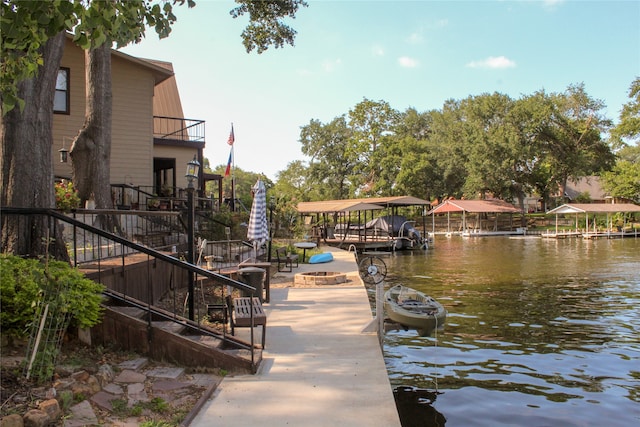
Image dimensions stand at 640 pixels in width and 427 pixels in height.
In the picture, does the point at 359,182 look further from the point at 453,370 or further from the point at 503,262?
the point at 453,370

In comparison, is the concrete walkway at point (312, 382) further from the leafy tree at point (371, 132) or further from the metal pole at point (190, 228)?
the leafy tree at point (371, 132)

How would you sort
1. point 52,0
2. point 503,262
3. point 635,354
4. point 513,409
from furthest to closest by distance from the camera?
1. point 503,262
2. point 635,354
3. point 513,409
4. point 52,0

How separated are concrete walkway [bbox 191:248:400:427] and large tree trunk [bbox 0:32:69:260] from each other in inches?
120

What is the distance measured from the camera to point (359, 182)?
58031mm

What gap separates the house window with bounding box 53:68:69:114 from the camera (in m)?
17.5

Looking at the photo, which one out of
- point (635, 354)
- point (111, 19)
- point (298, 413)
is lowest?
point (635, 354)

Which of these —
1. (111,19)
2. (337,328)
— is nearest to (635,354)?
(337,328)

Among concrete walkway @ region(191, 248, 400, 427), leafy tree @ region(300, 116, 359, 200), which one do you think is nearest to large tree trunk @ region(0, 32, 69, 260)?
concrete walkway @ region(191, 248, 400, 427)

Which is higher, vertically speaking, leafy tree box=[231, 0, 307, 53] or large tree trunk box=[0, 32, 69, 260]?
leafy tree box=[231, 0, 307, 53]

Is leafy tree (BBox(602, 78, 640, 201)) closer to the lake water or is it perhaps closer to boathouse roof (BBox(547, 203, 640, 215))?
boathouse roof (BBox(547, 203, 640, 215))

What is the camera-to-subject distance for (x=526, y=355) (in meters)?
8.93

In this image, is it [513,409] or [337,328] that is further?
[337,328]

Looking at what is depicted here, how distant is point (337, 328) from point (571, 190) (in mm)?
82016

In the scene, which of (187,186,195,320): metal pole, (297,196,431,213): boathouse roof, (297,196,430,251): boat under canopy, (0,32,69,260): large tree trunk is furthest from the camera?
(297,196,430,251): boat under canopy
